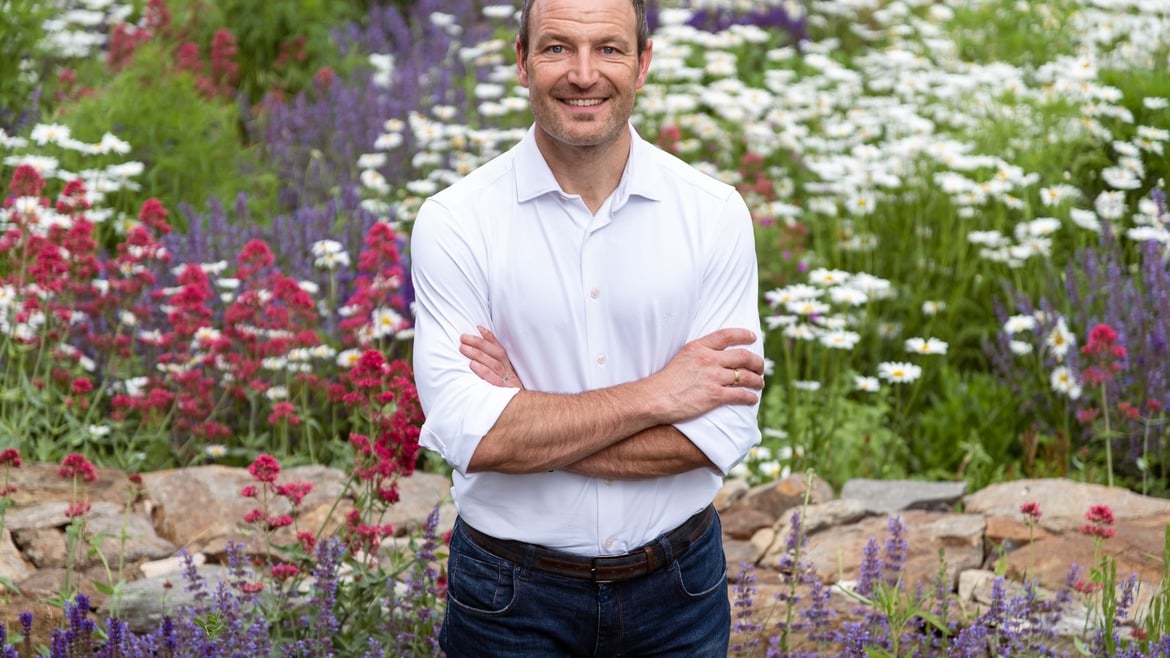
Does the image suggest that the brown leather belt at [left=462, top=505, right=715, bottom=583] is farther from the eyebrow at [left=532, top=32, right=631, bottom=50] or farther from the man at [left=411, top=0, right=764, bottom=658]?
the eyebrow at [left=532, top=32, right=631, bottom=50]

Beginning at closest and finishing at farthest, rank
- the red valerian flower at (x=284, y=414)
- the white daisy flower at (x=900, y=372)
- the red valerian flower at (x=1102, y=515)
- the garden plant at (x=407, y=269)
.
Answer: the red valerian flower at (x=1102, y=515)
the garden plant at (x=407, y=269)
the red valerian flower at (x=284, y=414)
the white daisy flower at (x=900, y=372)

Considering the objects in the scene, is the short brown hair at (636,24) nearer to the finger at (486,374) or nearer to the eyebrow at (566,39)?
the eyebrow at (566,39)

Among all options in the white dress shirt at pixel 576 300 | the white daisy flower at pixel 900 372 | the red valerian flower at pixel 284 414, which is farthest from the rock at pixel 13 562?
the white daisy flower at pixel 900 372

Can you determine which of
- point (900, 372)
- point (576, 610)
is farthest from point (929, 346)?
point (576, 610)

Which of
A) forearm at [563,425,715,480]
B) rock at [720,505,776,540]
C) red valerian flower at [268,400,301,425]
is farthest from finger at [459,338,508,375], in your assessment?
rock at [720,505,776,540]

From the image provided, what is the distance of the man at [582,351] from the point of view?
8.20ft

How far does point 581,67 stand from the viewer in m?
2.48

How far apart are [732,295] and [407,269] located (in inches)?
128

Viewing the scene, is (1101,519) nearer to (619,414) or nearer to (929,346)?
(619,414)

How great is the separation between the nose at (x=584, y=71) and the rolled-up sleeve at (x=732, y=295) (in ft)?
1.17

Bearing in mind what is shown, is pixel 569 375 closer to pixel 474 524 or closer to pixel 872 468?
pixel 474 524

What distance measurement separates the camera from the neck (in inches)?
102

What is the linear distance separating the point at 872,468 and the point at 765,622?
2016 mm

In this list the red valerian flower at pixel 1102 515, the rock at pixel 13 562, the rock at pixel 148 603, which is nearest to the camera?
the red valerian flower at pixel 1102 515
